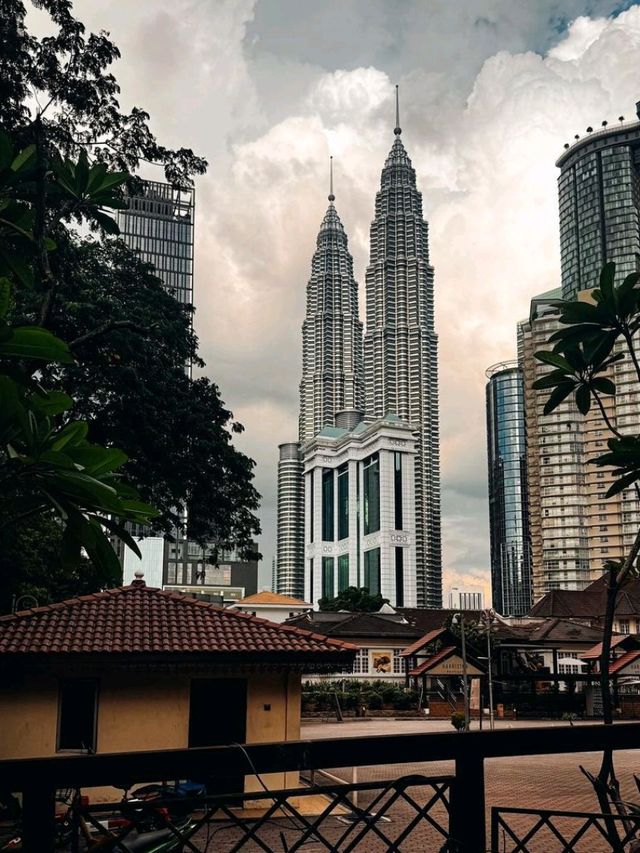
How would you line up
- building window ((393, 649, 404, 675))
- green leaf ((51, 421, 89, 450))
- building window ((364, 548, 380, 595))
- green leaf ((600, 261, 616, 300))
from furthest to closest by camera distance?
1. building window ((364, 548, 380, 595))
2. building window ((393, 649, 404, 675))
3. green leaf ((600, 261, 616, 300))
4. green leaf ((51, 421, 89, 450))

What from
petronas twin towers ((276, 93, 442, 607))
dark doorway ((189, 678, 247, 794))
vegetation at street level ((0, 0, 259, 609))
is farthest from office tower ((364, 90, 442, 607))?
dark doorway ((189, 678, 247, 794))

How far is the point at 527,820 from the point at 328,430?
12917cm

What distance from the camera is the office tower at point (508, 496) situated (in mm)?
135625

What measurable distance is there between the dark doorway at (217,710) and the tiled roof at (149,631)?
2.24ft

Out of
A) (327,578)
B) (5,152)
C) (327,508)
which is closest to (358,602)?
(327,578)

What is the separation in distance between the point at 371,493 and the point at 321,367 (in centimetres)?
3657

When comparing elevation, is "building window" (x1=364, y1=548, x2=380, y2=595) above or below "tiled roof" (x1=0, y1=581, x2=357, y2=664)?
above

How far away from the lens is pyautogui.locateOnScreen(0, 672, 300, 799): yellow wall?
1293 centimetres

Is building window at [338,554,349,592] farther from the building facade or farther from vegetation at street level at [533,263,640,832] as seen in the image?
vegetation at street level at [533,263,640,832]

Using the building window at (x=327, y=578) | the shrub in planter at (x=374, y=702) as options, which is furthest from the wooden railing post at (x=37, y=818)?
the building window at (x=327, y=578)

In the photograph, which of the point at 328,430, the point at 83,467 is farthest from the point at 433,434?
the point at 83,467

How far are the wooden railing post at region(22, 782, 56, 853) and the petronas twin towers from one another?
126 meters

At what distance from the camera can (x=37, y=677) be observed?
13078 mm

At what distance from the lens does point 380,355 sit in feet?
466
